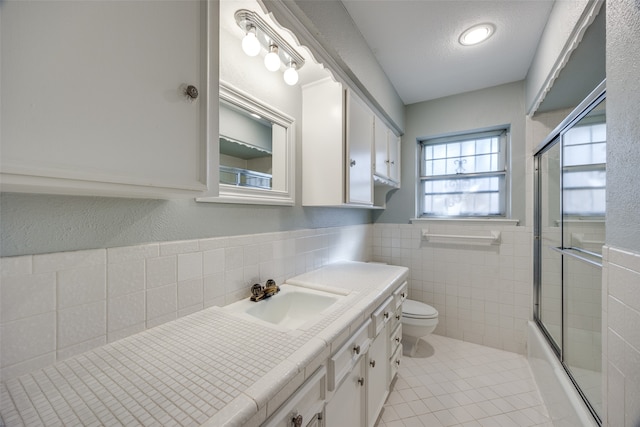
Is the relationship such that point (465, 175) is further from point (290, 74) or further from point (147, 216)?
point (147, 216)

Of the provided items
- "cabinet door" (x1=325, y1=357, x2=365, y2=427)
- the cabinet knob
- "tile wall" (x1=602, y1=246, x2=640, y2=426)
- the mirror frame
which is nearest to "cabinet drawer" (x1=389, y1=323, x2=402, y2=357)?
"cabinet door" (x1=325, y1=357, x2=365, y2=427)

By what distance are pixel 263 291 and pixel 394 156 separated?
1906 mm

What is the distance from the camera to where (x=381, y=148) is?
6.95 feet

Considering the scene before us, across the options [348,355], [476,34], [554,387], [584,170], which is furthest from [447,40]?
[554,387]

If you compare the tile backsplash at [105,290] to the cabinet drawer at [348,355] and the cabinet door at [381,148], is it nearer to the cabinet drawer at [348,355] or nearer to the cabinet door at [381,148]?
the cabinet drawer at [348,355]

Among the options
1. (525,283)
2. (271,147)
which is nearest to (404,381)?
(525,283)

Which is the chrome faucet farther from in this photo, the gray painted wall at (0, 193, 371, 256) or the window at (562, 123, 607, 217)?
the window at (562, 123, 607, 217)

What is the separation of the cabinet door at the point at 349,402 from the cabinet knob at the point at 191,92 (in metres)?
1.12

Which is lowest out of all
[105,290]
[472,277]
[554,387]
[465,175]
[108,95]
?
[554,387]

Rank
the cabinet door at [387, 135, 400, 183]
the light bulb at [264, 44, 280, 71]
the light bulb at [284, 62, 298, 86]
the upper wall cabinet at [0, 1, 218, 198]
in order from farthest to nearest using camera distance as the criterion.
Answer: the cabinet door at [387, 135, 400, 183]
the light bulb at [284, 62, 298, 86]
the light bulb at [264, 44, 280, 71]
the upper wall cabinet at [0, 1, 218, 198]

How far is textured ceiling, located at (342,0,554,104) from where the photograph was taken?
1.41 metres

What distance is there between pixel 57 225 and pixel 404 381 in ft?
7.12

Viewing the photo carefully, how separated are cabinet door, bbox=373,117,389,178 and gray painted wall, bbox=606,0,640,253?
128 centimetres

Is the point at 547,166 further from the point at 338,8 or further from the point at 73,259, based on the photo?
the point at 73,259
